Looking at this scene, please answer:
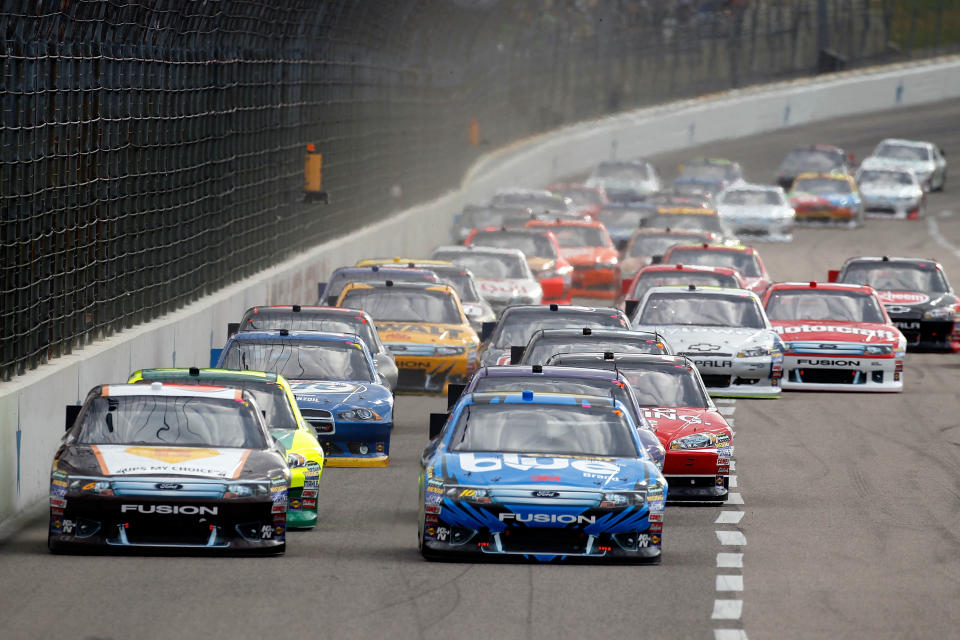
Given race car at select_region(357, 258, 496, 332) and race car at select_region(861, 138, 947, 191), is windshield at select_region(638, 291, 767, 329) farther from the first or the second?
race car at select_region(861, 138, 947, 191)

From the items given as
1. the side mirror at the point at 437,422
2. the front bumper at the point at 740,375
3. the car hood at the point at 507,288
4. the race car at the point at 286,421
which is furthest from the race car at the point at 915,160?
the side mirror at the point at 437,422

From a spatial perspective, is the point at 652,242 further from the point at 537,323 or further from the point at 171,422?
the point at 171,422

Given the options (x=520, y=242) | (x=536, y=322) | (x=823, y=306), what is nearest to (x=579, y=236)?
(x=520, y=242)

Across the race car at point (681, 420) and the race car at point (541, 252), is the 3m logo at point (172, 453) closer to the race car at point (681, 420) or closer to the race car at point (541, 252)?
the race car at point (681, 420)

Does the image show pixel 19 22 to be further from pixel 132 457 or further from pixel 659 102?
pixel 659 102

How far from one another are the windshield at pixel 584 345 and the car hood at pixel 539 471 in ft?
20.4

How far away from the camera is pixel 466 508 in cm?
1275

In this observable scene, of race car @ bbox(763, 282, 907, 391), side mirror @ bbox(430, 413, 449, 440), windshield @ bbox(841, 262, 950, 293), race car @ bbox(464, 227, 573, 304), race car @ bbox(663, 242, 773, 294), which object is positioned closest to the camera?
side mirror @ bbox(430, 413, 449, 440)

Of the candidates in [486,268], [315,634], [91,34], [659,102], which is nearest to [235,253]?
[486,268]

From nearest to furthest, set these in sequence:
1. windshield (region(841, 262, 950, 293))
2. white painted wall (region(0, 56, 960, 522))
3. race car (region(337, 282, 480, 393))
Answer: white painted wall (region(0, 56, 960, 522)) → race car (region(337, 282, 480, 393)) → windshield (region(841, 262, 950, 293))

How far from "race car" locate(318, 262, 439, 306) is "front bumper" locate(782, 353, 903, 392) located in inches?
181

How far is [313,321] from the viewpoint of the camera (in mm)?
21703

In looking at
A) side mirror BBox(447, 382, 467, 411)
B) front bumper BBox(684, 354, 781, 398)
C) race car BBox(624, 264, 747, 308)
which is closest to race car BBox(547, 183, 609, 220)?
race car BBox(624, 264, 747, 308)

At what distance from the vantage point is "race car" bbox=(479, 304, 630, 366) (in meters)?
22.6
